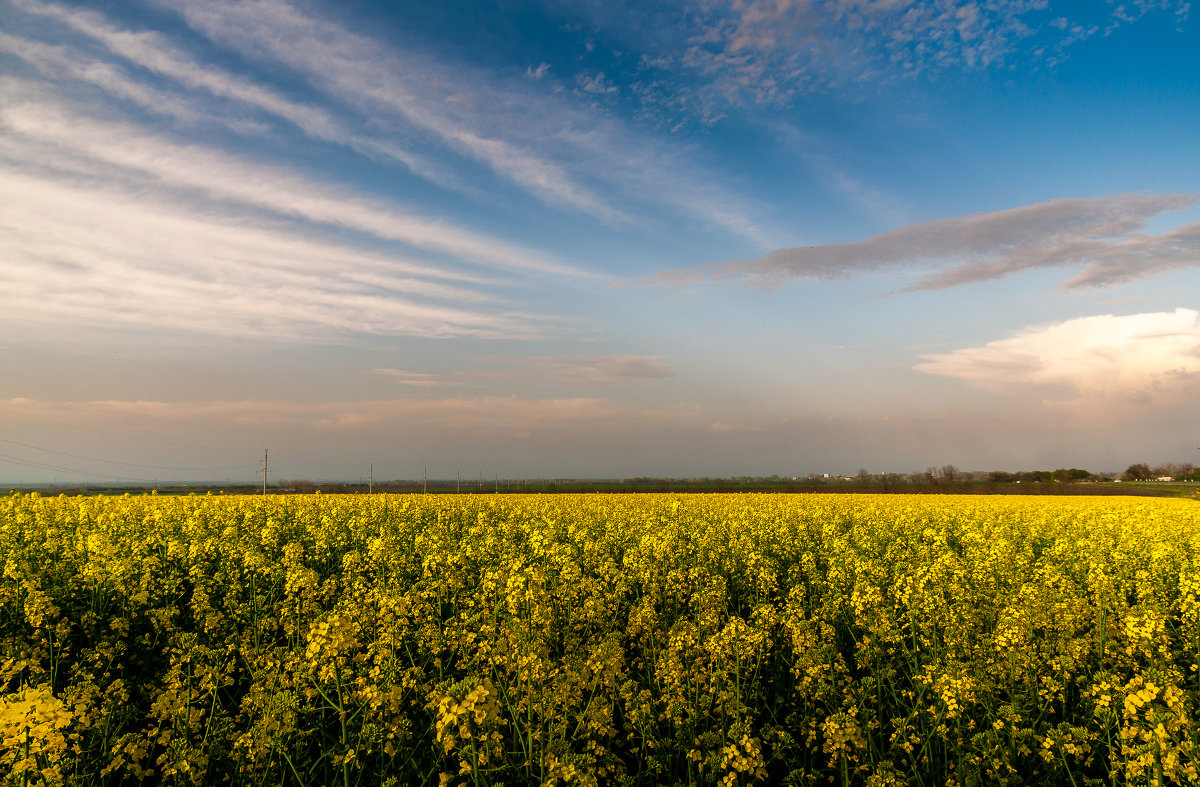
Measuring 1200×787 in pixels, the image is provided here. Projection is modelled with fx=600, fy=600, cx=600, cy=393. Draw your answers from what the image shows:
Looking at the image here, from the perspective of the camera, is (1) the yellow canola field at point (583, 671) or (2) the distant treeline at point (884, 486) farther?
(2) the distant treeline at point (884, 486)

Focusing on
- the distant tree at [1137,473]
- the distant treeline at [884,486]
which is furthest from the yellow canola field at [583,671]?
the distant tree at [1137,473]

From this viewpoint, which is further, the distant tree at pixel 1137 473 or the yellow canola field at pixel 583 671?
the distant tree at pixel 1137 473

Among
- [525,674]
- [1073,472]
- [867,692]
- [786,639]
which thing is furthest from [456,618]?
[1073,472]

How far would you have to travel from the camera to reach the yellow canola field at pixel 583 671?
4.61 m

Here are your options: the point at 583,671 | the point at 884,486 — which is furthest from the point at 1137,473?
the point at 583,671

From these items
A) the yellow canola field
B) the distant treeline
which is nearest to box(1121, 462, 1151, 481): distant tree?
the distant treeline

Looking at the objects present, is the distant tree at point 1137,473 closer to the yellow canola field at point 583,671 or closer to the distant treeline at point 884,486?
the distant treeline at point 884,486

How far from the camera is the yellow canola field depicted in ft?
15.1

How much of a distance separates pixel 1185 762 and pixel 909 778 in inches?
73.6

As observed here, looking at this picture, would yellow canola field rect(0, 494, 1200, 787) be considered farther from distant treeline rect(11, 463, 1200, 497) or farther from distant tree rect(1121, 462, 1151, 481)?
distant tree rect(1121, 462, 1151, 481)

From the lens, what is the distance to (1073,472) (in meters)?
106

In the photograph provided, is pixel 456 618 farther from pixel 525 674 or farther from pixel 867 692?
pixel 867 692

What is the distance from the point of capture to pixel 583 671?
17.2 feet

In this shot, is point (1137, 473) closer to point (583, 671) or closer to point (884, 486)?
point (884, 486)
